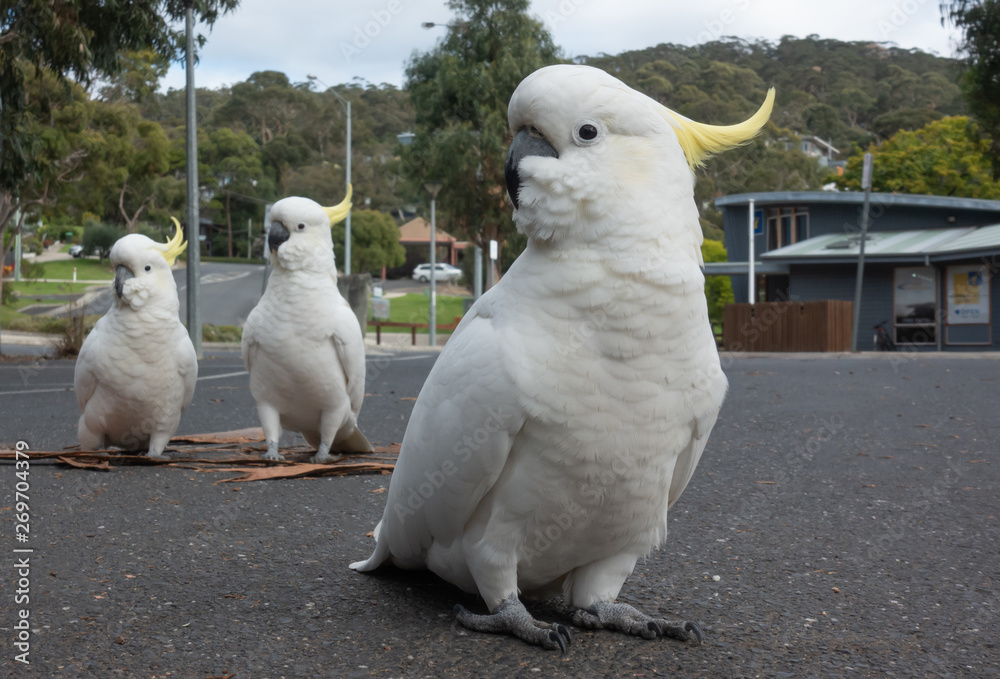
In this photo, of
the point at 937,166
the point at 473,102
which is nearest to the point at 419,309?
the point at 473,102

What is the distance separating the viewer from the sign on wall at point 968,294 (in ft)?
66.1

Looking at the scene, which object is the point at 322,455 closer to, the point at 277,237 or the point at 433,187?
the point at 277,237

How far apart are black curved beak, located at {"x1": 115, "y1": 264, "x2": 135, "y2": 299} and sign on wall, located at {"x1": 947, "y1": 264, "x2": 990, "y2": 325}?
20585 millimetres

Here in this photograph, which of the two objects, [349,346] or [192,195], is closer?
[349,346]

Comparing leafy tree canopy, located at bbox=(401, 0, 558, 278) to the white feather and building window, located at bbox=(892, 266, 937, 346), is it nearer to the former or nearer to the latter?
building window, located at bbox=(892, 266, 937, 346)

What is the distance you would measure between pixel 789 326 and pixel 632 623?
17.7m

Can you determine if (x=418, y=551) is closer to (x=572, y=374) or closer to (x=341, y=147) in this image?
(x=572, y=374)

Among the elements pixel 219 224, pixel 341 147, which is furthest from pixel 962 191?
pixel 219 224

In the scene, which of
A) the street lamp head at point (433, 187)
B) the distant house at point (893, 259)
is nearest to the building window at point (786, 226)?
the distant house at point (893, 259)

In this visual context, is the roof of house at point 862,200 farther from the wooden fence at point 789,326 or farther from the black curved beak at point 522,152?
the black curved beak at point 522,152

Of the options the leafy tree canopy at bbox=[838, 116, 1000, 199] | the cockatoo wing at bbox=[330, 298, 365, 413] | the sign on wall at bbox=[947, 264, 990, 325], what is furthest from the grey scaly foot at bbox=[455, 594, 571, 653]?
the leafy tree canopy at bbox=[838, 116, 1000, 199]

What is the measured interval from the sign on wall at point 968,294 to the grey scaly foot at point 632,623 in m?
20.9

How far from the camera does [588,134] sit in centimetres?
202

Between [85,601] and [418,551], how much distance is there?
98 cm
